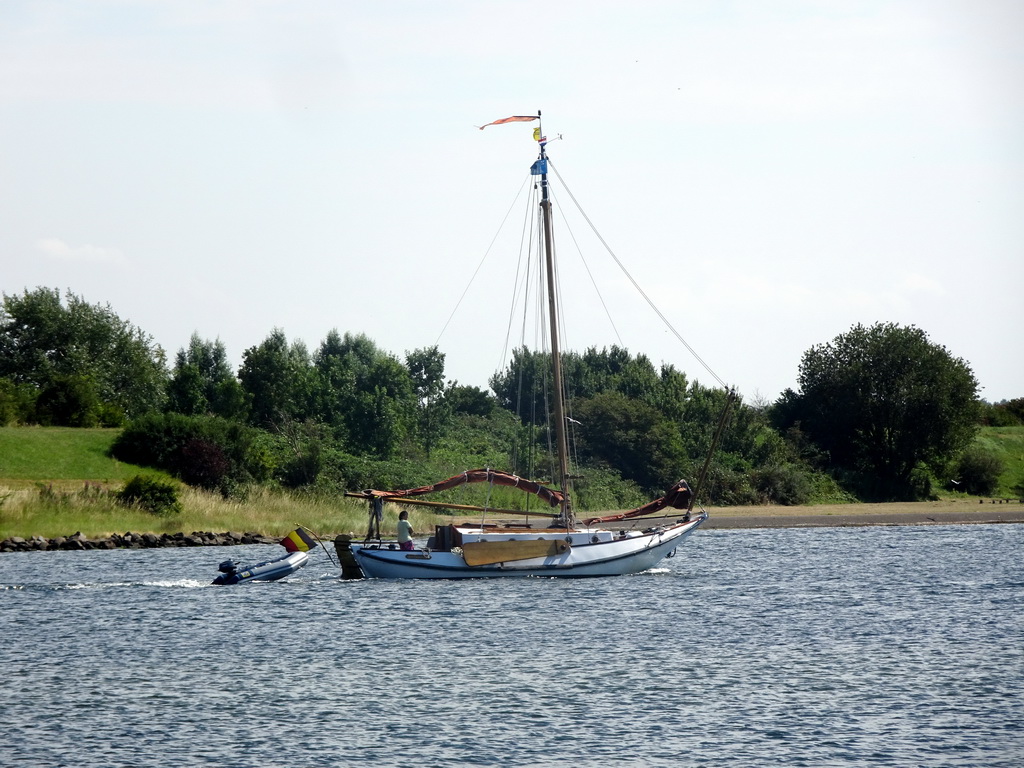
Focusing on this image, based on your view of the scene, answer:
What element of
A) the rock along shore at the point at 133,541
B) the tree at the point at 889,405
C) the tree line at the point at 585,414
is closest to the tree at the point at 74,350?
the tree line at the point at 585,414

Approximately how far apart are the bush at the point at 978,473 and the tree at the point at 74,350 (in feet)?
205

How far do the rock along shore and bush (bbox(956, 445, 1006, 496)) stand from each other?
57830 millimetres

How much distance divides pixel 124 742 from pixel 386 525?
1770 inches

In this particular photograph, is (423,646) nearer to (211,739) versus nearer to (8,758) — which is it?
(211,739)

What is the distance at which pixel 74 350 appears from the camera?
106062 millimetres

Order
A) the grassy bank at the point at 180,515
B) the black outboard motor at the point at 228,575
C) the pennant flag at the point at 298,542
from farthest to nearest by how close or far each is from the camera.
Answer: the grassy bank at the point at 180,515 → the pennant flag at the point at 298,542 → the black outboard motor at the point at 228,575

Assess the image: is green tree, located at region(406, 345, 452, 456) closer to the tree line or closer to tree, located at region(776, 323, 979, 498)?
the tree line

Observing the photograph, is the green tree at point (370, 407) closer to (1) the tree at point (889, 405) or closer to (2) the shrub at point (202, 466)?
(2) the shrub at point (202, 466)

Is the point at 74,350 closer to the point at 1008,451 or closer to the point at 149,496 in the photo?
the point at 149,496

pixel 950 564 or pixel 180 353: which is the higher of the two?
pixel 180 353

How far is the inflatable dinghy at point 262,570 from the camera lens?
46312 mm

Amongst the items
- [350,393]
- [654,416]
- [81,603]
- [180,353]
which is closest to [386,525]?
[81,603]

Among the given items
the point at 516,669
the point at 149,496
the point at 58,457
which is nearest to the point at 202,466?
the point at 149,496

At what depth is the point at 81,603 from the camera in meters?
41.8
